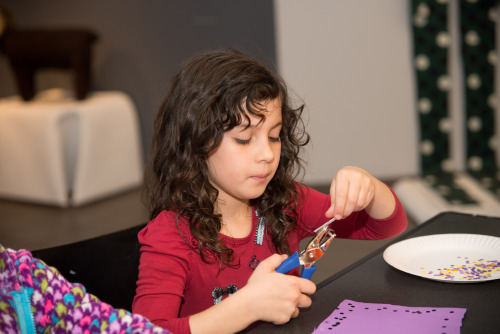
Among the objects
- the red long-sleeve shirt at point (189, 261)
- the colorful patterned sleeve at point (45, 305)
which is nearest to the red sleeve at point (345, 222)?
the red long-sleeve shirt at point (189, 261)

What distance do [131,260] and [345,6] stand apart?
8.95ft

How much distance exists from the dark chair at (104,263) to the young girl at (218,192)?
7 centimetres

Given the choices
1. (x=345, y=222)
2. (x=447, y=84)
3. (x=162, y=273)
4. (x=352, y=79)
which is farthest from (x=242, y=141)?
(x=447, y=84)

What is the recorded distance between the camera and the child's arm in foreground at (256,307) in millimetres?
826

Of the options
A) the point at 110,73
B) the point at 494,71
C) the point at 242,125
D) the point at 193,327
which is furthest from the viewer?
the point at 110,73

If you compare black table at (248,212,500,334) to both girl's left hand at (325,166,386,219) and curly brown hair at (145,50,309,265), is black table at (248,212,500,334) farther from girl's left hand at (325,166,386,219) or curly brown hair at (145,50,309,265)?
curly brown hair at (145,50,309,265)

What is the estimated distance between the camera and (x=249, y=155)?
40.4 inches

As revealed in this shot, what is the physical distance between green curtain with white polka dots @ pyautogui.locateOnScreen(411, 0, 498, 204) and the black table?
2.60m

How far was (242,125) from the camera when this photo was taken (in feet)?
3.39

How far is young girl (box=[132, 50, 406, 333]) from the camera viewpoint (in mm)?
1011

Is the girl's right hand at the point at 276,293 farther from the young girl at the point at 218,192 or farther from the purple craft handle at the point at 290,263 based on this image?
the young girl at the point at 218,192

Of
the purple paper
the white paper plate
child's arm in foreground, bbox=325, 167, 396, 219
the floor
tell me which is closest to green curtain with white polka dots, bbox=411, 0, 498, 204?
the floor

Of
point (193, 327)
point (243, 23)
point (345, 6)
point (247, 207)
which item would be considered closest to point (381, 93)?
point (345, 6)

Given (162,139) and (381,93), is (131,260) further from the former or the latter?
(381,93)
